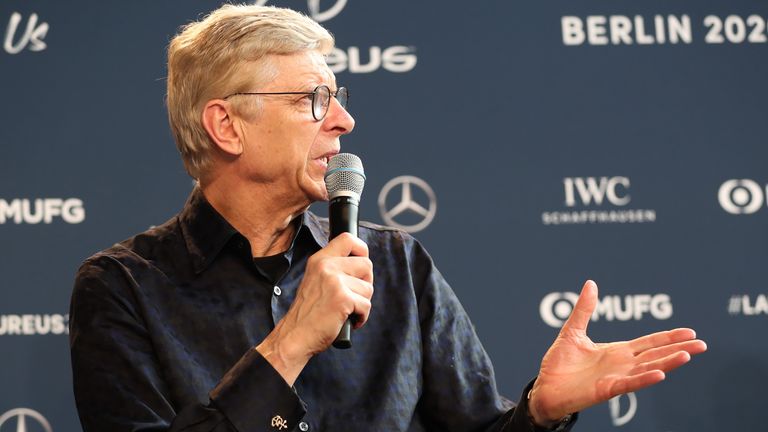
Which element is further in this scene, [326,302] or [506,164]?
[506,164]

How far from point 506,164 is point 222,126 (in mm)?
1228

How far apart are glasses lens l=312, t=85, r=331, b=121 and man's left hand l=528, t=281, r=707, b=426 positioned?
62 centimetres

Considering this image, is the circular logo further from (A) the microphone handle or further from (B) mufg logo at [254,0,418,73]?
(A) the microphone handle

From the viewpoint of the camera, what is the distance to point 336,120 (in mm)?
2096

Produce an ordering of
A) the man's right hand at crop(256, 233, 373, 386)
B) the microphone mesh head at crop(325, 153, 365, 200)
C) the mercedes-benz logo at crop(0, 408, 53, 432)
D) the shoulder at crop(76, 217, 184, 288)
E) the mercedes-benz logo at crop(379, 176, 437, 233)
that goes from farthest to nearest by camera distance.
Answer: the mercedes-benz logo at crop(379, 176, 437, 233), the mercedes-benz logo at crop(0, 408, 53, 432), the shoulder at crop(76, 217, 184, 288), the microphone mesh head at crop(325, 153, 365, 200), the man's right hand at crop(256, 233, 373, 386)

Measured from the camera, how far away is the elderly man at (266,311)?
1817 mm

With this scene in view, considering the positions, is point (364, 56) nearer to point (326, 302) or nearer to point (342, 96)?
point (342, 96)

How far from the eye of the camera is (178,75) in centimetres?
219

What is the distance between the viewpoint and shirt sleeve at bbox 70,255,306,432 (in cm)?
176

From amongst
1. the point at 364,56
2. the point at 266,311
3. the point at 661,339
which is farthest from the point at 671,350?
the point at 364,56

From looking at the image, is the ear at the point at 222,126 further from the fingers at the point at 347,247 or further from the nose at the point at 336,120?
the fingers at the point at 347,247

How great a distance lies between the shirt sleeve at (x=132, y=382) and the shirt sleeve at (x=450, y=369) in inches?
15.4

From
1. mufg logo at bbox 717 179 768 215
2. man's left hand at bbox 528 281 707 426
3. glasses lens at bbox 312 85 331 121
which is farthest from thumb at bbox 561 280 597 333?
mufg logo at bbox 717 179 768 215

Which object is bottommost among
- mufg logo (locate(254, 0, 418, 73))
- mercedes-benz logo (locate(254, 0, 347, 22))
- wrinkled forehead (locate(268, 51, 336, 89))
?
wrinkled forehead (locate(268, 51, 336, 89))
